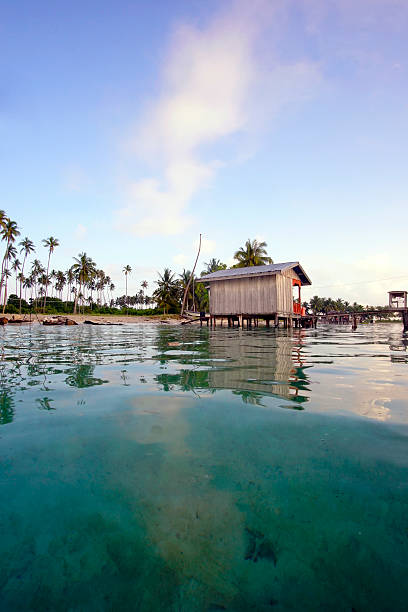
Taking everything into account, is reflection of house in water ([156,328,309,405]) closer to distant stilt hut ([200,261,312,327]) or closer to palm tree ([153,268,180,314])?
distant stilt hut ([200,261,312,327])

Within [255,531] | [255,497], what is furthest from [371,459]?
[255,531]

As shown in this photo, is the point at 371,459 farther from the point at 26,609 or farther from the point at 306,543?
the point at 26,609

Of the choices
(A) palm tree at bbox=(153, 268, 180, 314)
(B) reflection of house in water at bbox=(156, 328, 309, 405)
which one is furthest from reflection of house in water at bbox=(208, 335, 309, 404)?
(A) palm tree at bbox=(153, 268, 180, 314)

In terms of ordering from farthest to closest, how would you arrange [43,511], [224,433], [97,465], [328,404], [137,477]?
[328,404]
[224,433]
[97,465]
[137,477]
[43,511]

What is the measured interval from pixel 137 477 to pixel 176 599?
0.63 m

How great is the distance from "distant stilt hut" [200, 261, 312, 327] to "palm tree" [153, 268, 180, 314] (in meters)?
30.7

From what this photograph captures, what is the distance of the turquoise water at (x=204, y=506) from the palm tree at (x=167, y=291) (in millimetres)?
50846

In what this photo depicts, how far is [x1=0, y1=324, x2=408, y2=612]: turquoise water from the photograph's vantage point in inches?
36.9

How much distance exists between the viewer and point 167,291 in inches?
2099

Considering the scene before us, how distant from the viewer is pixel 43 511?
1266 mm

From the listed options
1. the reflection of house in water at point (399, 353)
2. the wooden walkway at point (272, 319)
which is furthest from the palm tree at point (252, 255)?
the reflection of house in water at point (399, 353)

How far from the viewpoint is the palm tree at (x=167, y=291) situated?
2089 inches

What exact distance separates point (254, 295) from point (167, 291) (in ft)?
110

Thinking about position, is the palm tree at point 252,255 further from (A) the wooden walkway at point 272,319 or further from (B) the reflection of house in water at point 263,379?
(B) the reflection of house in water at point 263,379
